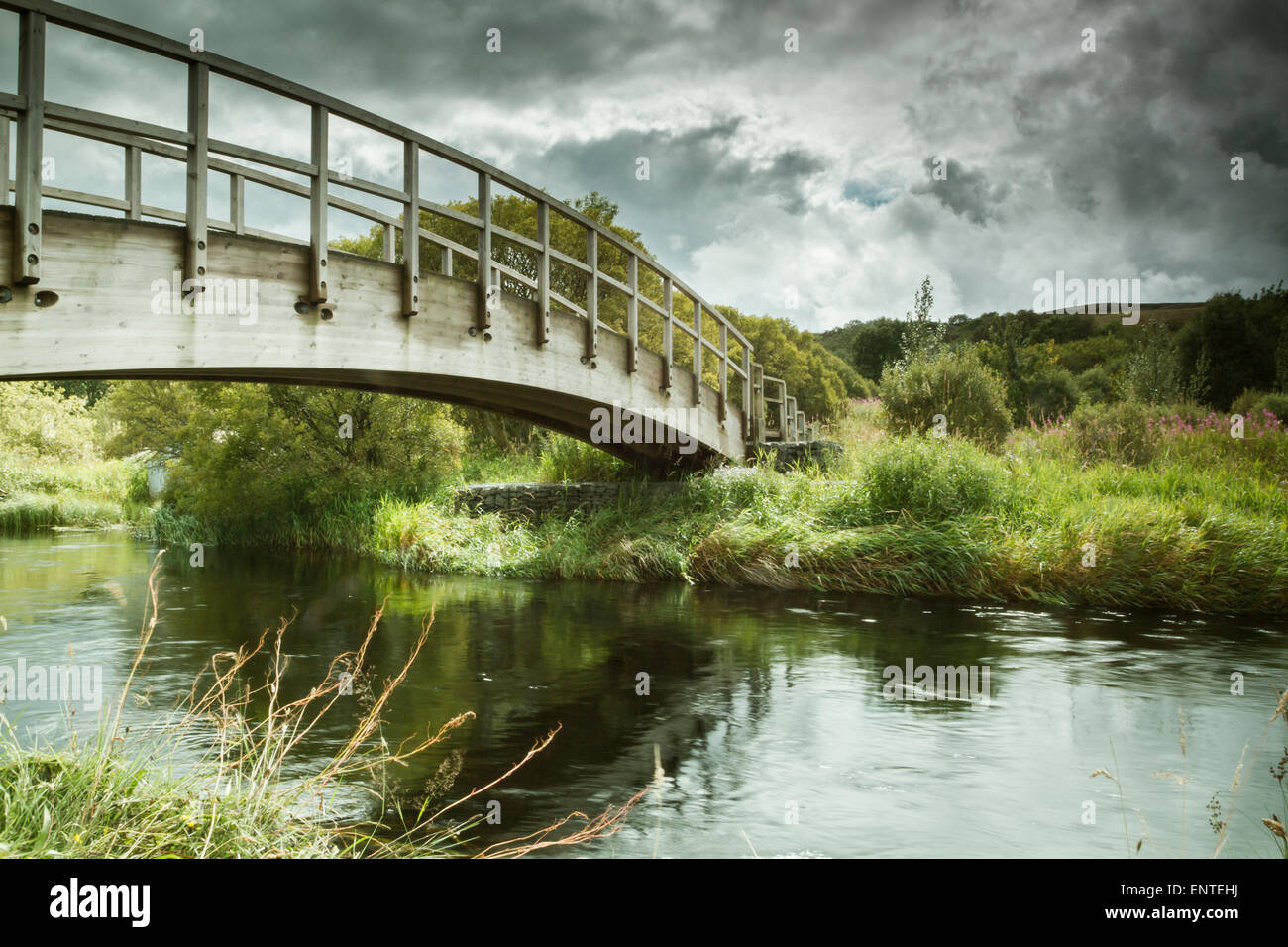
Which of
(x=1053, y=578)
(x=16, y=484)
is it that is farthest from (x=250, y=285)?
(x=16, y=484)

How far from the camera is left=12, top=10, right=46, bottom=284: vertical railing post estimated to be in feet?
21.4

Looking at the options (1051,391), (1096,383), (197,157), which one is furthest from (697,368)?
(1096,383)

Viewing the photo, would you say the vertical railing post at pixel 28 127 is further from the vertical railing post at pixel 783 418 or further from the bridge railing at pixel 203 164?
the vertical railing post at pixel 783 418

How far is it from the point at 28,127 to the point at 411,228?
4240 millimetres

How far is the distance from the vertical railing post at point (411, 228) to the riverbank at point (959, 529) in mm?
7655

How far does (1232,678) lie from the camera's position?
355 inches

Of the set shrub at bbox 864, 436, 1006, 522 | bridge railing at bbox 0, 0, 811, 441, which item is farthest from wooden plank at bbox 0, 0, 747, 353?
shrub at bbox 864, 436, 1006, 522

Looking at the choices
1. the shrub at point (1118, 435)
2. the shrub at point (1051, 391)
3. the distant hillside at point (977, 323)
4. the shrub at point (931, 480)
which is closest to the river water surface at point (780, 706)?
the shrub at point (931, 480)

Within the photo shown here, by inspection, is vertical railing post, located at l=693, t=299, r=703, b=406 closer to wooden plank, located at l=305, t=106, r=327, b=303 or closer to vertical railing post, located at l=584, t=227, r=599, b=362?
vertical railing post, located at l=584, t=227, r=599, b=362

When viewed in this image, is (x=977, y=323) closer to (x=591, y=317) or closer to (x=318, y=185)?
(x=591, y=317)

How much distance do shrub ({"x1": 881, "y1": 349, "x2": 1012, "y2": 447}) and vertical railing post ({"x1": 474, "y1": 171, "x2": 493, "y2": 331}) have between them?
1144cm

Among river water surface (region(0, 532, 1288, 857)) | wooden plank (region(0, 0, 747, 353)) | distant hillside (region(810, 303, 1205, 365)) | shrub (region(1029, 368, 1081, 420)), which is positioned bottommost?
river water surface (region(0, 532, 1288, 857))

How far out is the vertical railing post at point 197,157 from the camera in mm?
7777
